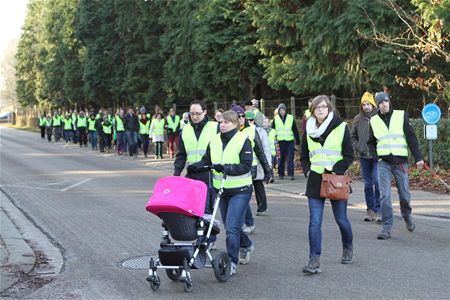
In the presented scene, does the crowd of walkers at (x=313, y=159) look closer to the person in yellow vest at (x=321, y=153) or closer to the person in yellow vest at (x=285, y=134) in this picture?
the person in yellow vest at (x=321, y=153)

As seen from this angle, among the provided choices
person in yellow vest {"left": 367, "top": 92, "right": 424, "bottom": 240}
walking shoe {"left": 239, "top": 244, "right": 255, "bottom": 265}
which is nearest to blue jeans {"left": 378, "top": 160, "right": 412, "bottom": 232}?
person in yellow vest {"left": 367, "top": 92, "right": 424, "bottom": 240}

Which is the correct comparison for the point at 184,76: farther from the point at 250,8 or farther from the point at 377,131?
the point at 377,131

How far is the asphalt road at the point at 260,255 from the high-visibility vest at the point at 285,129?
9.86 feet

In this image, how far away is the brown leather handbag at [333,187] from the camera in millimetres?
7711

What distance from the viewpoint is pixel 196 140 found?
8961 mm

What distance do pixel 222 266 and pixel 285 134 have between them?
36.2 feet

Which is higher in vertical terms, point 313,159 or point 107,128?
point 313,159

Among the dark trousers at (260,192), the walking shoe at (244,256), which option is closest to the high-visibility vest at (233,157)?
the walking shoe at (244,256)

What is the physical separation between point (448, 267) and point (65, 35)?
55.0m

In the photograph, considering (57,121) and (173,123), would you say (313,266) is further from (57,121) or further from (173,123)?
(57,121)

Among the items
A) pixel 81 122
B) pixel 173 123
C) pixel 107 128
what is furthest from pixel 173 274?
pixel 81 122

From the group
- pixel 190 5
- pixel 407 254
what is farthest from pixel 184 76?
pixel 407 254

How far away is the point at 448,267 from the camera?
7.91 metres

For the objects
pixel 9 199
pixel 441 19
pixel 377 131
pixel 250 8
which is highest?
pixel 250 8
